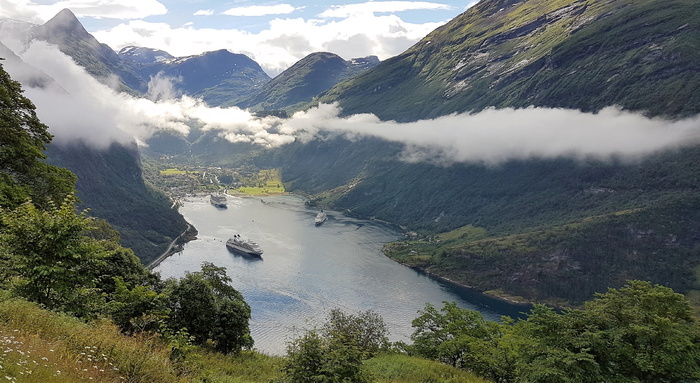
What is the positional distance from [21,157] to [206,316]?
18588 mm

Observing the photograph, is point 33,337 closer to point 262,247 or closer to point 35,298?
point 35,298

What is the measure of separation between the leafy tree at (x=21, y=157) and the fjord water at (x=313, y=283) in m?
66.8

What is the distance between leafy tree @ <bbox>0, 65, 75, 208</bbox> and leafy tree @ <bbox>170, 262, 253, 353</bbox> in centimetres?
1319

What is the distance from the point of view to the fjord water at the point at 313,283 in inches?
3987

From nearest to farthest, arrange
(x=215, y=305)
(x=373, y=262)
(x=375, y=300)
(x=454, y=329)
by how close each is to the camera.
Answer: (x=215, y=305), (x=454, y=329), (x=375, y=300), (x=373, y=262)

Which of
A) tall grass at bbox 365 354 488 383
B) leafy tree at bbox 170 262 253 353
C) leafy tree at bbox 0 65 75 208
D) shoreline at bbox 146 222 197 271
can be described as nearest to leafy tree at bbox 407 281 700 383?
tall grass at bbox 365 354 488 383

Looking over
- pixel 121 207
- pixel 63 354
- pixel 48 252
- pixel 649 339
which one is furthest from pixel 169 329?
pixel 121 207

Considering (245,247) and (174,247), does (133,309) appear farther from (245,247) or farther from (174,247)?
(174,247)

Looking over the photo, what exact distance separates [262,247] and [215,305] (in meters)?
133

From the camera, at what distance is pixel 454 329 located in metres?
48.8

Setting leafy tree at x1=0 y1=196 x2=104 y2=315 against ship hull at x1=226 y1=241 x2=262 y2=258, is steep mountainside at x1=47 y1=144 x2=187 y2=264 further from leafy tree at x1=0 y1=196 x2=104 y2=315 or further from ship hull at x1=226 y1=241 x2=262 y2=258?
leafy tree at x1=0 y1=196 x2=104 y2=315

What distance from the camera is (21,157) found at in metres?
22.9

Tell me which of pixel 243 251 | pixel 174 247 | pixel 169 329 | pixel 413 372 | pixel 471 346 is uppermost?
pixel 169 329

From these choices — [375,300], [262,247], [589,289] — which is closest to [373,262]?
[375,300]
